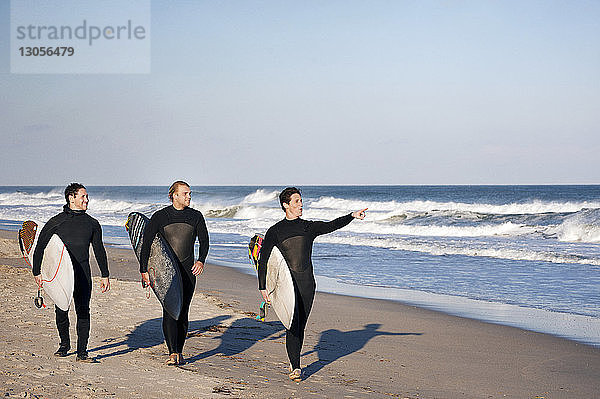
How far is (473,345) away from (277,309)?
279cm

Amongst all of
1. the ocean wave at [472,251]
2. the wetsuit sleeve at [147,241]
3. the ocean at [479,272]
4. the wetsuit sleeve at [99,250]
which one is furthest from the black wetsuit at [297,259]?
the ocean wave at [472,251]

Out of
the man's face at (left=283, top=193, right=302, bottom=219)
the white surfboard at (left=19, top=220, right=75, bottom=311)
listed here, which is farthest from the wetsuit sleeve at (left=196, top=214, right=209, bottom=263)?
the white surfboard at (left=19, top=220, right=75, bottom=311)

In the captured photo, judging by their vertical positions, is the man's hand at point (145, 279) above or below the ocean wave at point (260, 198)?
above

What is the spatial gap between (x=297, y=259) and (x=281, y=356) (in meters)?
1.37

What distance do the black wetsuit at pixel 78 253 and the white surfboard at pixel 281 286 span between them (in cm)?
145

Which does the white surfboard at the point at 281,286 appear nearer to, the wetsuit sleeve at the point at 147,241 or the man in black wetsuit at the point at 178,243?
the man in black wetsuit at the point at 178,243

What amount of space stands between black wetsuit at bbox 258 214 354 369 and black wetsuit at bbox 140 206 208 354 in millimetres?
632

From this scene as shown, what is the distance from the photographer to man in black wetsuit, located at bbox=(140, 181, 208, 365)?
536 cm

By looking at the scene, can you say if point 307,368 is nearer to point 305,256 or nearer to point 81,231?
point 305,256

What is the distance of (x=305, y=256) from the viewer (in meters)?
5.20

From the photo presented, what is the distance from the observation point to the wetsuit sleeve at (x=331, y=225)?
16.7ft

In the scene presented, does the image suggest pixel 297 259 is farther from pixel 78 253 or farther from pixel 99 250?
pixel 78 253

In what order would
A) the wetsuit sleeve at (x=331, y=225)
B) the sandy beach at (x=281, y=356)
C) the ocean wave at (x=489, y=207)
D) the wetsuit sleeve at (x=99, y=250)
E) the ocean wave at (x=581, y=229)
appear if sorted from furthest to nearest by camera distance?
the ocean wave at (x=489, y=207) < the ocean wave at (x=581, y=229) < the wetsuit sleeve at (x=99, y=250) < the wetsuit sleeve at (x=331, y=225) < the sandy beach at (x=281, y=356)

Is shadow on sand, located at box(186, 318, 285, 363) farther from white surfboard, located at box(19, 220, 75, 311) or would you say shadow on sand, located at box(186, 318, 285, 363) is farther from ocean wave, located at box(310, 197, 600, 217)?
ocean wave, located at box(310, 197, 600, 217)
